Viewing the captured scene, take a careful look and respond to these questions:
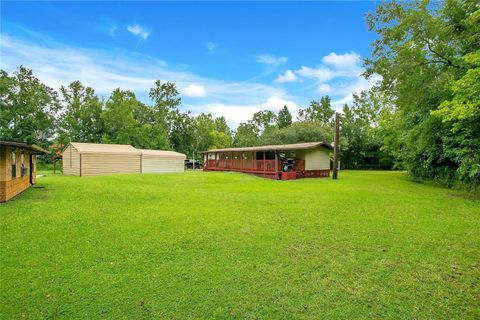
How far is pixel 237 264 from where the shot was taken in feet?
13.3

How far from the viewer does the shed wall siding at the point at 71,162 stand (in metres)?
20.9

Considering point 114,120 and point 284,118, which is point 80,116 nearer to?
point 114,120

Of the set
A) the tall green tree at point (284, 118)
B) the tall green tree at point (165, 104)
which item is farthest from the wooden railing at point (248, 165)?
the tall green tree at point (284, 118)

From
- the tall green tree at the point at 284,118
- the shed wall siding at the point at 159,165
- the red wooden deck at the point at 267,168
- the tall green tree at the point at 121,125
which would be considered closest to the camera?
the red wooden deck at the point at 267,168

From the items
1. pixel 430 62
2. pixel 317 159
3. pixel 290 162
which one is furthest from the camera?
pixel 317 159

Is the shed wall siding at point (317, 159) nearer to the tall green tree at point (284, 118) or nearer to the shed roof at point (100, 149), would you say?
the shed roof at point (100, 149)

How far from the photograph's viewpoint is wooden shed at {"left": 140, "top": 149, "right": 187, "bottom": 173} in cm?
2528

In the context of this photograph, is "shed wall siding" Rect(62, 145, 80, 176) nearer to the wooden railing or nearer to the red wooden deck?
the wooden railing

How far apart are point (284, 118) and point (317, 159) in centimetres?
3159

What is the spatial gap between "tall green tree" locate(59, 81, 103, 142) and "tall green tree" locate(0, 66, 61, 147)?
1780 millimetres

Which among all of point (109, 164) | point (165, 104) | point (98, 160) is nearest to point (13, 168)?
point (98, 160)

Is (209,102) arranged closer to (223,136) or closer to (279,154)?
(223,136)

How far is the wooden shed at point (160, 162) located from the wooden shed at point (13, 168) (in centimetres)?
1258

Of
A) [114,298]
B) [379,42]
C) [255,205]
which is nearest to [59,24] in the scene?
[255,205]
